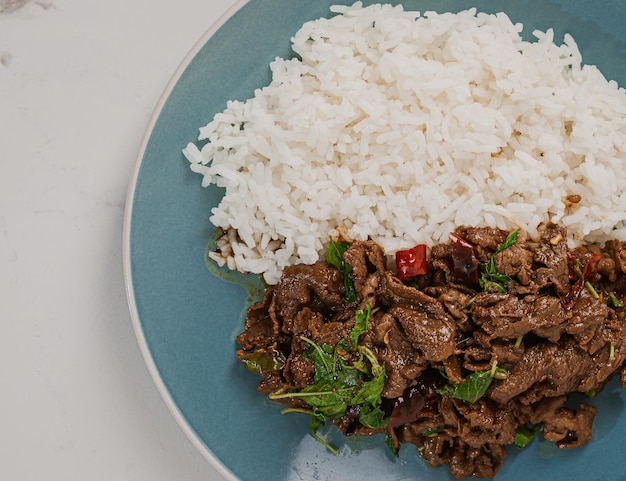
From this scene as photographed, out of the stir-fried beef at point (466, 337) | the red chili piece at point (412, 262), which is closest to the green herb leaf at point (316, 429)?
the stir-fried beef at point (466, 337)

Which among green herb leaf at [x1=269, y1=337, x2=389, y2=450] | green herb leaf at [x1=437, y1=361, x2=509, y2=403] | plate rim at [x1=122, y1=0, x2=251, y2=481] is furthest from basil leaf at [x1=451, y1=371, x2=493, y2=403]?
plate rim at [x1=122, y1=0, x2=251, y2=481]

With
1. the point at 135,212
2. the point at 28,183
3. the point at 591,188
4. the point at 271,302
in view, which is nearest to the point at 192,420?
the point at 271,302

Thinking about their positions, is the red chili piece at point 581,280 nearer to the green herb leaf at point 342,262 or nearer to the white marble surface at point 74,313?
the green herb leaf at point 342,262

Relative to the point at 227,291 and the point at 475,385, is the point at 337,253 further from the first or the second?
the point at 475,385

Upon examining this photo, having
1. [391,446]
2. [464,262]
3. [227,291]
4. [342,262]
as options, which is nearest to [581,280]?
[464,262]

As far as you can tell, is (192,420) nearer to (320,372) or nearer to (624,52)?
(320,372)

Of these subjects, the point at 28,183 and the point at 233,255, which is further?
the point at 28,183
